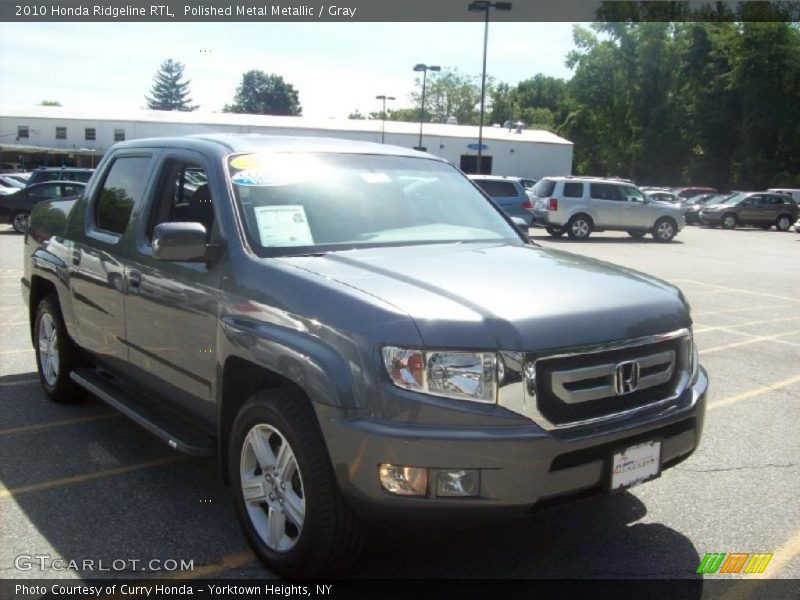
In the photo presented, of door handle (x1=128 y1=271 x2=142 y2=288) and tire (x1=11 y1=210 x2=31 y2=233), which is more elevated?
door handle (x1=128 y1=271 x2=142 y2=288)

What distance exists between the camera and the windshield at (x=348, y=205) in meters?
3.88

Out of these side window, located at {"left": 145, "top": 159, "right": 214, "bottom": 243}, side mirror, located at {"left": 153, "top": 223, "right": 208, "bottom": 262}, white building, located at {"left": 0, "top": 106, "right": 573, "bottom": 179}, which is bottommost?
side mirror, located at {"left": 153, "top": 223, "right": 208, "bottom": 262}

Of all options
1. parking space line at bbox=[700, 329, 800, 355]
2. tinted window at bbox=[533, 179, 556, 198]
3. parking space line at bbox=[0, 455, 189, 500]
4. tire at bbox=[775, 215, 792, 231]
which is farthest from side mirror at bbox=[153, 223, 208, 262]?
tire at bbox=[775, 215, 792, 231]

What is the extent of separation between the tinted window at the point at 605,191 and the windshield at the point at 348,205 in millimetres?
21558

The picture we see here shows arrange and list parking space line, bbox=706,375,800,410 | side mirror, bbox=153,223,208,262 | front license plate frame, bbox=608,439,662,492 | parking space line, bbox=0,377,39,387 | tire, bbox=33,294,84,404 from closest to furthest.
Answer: front license plate frame, bbox=608,439,662,492 < side mirror, bbox=153,223,208,262 < tire, bbox=33,294,84,404 < parking space line, bbox=706,375,800,410 < parking space line, bbox=0,377,39,387

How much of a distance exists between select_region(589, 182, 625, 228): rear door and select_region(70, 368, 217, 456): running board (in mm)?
22122

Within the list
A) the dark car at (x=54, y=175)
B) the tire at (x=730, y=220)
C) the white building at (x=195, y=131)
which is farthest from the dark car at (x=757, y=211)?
the dark car at (x=54, y=175)

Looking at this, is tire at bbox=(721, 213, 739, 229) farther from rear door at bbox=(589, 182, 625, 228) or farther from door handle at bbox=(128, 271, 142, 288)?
door handle at bbox=(128, 271, 142, 288)

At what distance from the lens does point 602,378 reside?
124 inches

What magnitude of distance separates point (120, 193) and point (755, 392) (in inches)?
203

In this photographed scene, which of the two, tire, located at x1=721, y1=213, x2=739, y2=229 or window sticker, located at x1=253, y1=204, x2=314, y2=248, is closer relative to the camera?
window sticker, located at x1=253, y1=204, x2=314, y2=248

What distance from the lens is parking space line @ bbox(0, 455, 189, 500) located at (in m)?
4.25

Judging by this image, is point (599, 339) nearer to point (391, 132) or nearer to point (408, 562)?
point (408, 562)

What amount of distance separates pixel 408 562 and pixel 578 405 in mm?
1085
